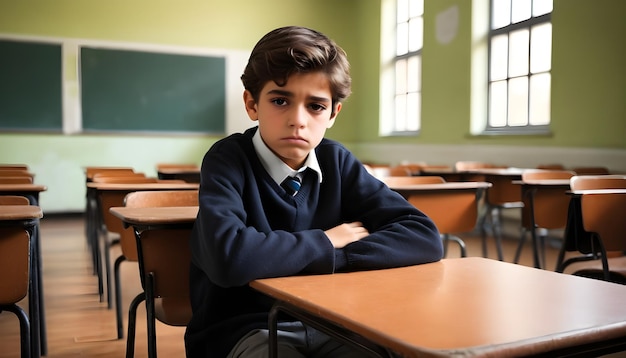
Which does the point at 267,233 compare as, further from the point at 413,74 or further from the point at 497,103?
the point at 413,74

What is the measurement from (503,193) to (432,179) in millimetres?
1332

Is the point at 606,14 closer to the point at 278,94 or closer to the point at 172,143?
the point at 278,94

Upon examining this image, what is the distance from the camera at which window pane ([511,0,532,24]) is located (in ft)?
20.2

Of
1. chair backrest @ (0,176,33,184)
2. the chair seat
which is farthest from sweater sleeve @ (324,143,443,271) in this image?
chair backrest @ (0,176,33,184)

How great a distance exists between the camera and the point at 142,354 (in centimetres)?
254

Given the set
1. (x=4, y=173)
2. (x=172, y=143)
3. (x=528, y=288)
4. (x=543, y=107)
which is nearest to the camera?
(x=528, y=288)

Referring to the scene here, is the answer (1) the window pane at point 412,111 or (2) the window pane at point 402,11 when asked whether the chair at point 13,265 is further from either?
(2) the window pane at point 402,11

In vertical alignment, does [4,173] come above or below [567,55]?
below

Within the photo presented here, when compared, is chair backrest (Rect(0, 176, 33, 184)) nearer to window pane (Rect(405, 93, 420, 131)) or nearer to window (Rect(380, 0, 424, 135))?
window (Rect(380, 0, 424, 135))

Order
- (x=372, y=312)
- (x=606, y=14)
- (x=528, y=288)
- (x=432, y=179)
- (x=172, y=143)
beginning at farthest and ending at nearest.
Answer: (x=172, y=143), (x=606, y=14), (x=432, y=179), (x=528, y=288), (x=372, y=312)

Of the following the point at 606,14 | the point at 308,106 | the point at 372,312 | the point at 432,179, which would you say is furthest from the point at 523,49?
the point at 372,312

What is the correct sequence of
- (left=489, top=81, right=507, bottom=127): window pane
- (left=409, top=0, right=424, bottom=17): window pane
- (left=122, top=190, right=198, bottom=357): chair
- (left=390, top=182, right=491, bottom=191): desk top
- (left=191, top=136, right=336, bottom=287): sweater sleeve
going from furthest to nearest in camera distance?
(left=409, top=0, right=424, bottom=17): window pane < (left=489, top=81, right=507, bottom=127): window pane < (left=390, top=182, right=491, bottom=191): desk top < (left=122, top=190, right=198, bottom=357): chair < (left=191, top=136, right=336, bottom=287): sweater sleeve

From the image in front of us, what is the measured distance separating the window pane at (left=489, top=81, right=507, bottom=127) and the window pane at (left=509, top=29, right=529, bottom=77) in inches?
8.3

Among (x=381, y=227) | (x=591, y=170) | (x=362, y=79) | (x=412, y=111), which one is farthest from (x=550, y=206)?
(x=362, y=79)
